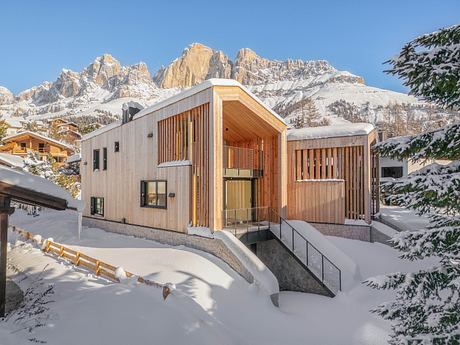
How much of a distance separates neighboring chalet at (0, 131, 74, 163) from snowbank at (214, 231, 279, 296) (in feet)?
118

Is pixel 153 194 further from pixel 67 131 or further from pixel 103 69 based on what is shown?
pixel 103 69

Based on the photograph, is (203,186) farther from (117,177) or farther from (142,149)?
(117,177)

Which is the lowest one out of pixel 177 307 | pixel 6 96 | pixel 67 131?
pixel 177 307

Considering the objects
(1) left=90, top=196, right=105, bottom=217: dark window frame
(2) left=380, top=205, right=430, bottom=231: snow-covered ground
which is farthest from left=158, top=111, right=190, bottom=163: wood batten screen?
(2) left=380, top=205, right=430, bottom=231: snow-covered ground

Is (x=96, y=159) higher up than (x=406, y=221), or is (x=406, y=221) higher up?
(x=96, y=159)

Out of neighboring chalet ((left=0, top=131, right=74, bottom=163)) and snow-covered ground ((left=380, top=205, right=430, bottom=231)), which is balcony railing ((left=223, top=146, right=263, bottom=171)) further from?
neighboring chalet ((left=0, top=131, right=74, bottom=163))

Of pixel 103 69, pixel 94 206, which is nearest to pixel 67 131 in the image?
pixel 94 206

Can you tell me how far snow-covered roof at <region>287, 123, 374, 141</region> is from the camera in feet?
46.3

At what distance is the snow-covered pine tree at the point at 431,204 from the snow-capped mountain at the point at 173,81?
122280 millimetres

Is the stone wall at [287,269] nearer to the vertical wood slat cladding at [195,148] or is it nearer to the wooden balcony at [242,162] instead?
the vertical wood slat cladding at [195,148]

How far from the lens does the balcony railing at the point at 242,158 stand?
13500 mm

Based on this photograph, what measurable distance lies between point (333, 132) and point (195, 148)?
7.11m

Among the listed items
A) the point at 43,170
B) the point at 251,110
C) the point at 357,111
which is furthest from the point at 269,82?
the point at 251,110

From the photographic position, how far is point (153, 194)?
Answer: 13.6 meters
